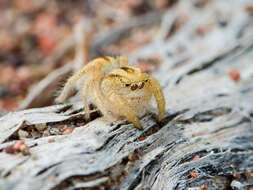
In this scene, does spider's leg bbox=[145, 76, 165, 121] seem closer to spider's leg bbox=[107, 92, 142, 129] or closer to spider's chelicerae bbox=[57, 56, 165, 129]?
spider's chelicerae bbox=[57, 56, 165, 129]

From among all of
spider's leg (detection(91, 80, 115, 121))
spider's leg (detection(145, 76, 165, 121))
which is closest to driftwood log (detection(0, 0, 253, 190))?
spider's leg (detection(91, 80, 115, 121))

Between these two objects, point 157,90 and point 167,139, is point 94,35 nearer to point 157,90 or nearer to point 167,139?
point 157,90

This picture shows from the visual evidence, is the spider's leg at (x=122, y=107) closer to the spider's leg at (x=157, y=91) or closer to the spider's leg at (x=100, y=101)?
the spider's leg at (x=100, y=101)

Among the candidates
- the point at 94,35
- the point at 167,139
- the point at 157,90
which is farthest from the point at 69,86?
the point at 94,35

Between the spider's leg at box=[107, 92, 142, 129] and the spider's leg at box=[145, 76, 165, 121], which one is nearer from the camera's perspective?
the spider's leg at box=[107, 92, 142, 129]

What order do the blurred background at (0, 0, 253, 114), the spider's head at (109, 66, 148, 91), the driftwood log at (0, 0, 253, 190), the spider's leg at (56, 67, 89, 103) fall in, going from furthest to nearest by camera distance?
the blurred background at (0, 0, 253, 114) < the spider's leg at (56, 67, 89, 103) < the spider's head at (109, 66, 148, 91) < the driftwood log at (0, 0, 253, 190)

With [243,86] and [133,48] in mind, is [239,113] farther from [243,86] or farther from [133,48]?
[133,48]

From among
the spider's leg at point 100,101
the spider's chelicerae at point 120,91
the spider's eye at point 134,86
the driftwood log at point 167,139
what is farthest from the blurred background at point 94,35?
the spider's eye at point 134,86

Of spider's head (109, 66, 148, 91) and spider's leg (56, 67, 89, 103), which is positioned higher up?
spider's leg (56, 67, 89, 103)
